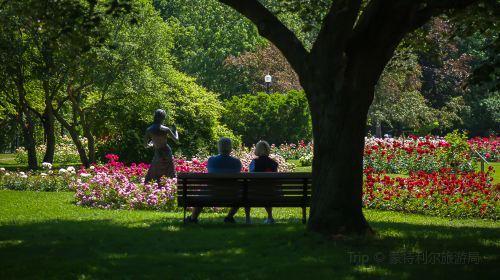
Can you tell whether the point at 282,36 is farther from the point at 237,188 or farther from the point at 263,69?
the point at 263,69

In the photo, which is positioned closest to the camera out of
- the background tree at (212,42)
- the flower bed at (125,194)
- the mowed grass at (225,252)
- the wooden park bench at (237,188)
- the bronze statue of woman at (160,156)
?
the mowed grass at (225,252)

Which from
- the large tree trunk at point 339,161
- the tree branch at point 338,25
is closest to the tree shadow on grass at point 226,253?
the large tree trunk at point 339,161

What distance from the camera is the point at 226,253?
8242mm

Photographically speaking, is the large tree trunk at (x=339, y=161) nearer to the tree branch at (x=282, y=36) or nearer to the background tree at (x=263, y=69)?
the tree branch at (x=282, y=36)

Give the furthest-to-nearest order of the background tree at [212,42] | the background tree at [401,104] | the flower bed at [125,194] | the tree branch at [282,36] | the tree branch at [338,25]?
the background tree at [212,42] → the background tree at [401,104] → the flower bed at [125,194] → the tree branch at [282,36] → the tree branch at [338,25]

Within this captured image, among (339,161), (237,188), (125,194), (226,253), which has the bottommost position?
(226,253)

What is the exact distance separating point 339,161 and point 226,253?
169 centimetres

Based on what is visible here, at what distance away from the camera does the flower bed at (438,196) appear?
15.3 meters

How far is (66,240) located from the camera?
9297 millimetres

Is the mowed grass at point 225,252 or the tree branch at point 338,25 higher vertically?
the tree branch at point 338,25

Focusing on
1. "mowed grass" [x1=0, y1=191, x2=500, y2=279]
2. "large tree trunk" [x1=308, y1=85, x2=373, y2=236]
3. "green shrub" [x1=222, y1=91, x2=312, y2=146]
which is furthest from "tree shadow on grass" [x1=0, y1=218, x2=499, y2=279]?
"green shrub" [x1=222, y1=91, x2=312, y2=146]

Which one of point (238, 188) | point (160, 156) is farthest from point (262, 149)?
point (160, 156)

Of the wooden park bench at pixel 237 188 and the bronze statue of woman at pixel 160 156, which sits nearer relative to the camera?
the wooden park bench at pixel 237 188

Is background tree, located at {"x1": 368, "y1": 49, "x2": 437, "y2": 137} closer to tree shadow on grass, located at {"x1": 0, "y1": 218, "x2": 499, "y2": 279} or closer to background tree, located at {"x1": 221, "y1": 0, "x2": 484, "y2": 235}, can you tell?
tree shadow on grass, located at {"x1": 0, "y1": 218, "x2": 499, "y2": 279}
